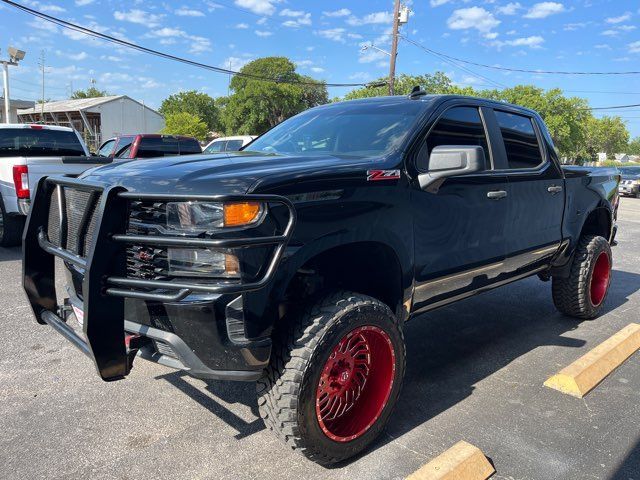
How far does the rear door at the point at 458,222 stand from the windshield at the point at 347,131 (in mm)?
217

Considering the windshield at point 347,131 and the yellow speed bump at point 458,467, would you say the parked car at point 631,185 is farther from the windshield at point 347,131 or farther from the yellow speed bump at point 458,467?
the yellow speed bump at point 458,467

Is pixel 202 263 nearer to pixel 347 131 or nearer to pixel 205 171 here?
pixel 205 171

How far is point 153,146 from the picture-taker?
12031 mm

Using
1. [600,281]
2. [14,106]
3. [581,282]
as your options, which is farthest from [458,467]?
[14,106]

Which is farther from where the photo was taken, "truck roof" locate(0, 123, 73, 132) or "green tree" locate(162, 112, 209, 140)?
"green tree" locate(162, 112, 209, 140)

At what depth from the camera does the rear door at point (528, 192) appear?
12.8 ft

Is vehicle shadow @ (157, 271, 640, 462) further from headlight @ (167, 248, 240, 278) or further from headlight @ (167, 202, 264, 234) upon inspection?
headlight @ (167, 202, 264, 234)

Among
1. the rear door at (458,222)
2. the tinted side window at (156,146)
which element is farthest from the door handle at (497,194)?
the tinted side window at (156,146)

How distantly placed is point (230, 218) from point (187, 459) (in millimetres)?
1375

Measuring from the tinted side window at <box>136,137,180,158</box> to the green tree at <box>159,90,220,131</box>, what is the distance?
192 feet

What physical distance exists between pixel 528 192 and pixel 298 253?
96.0 inches

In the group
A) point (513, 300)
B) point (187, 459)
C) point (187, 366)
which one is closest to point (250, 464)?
point (187, 459)

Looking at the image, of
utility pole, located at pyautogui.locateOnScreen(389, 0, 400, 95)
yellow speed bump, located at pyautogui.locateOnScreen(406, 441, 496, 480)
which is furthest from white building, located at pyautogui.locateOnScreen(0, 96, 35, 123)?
yellow speed bump, located at pyautogui.locateOnScreen(406, 441, 496, 480)

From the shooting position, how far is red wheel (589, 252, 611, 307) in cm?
526
